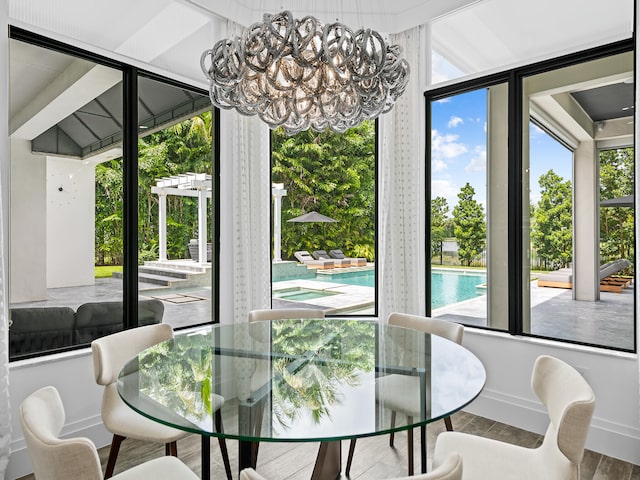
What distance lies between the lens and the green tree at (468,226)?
351 centimetres

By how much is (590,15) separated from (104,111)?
341cm

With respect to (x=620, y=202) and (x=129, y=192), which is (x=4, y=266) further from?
(x=620, y=202)

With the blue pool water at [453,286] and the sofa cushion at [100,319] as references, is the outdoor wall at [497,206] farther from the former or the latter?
the sofa cushion at [100,319]

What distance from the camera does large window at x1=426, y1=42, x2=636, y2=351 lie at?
9.30ft

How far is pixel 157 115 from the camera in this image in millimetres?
3240

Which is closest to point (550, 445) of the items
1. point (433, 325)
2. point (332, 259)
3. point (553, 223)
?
point (433, 325)

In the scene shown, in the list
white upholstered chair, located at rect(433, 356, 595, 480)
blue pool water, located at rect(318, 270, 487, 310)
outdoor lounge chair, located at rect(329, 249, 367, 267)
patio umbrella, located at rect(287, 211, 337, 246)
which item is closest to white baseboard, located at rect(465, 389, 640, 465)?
blue pool water, located at rect(318, 270, 487, 310)

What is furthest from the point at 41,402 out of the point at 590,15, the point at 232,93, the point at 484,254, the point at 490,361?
the point at 590,15

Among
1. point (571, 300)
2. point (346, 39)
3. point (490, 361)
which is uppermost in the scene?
point (346, 39)

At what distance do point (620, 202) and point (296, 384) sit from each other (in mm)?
2564

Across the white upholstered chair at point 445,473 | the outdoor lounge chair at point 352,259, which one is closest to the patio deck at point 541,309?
the outdoor lounge chair at point 352,259

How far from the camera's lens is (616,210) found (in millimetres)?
2836

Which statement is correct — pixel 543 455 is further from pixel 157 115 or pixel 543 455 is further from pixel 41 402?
pixel 157 115

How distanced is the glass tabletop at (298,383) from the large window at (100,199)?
1.02 metres
